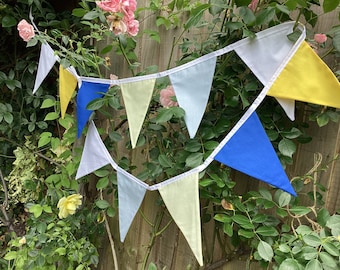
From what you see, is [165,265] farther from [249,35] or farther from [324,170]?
[249,35]

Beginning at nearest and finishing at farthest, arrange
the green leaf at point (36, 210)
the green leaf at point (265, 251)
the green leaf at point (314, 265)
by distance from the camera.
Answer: the green leaf at point (314, 265) < the green leaf at point (265, 251) < the green leaf at point (36, 210)

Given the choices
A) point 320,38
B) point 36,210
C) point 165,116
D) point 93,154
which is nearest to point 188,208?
point 165,116

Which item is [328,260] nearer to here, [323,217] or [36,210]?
[323,217]

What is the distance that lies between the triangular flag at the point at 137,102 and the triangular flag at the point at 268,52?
0.80ft

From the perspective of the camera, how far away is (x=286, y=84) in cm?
81

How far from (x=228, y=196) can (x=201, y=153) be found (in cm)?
14

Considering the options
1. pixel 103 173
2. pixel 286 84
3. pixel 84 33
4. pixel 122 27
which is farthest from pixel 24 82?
pixel 286 84

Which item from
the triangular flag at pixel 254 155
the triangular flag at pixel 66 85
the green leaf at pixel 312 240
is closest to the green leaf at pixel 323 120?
the triangular flag at pixel 254 155

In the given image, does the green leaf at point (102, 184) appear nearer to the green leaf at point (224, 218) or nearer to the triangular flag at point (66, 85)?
the triangular flag at point (66, 85)

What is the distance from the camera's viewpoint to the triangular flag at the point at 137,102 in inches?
35.8

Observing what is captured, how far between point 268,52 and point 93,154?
586 millimetres

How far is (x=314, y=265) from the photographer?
0.75 m

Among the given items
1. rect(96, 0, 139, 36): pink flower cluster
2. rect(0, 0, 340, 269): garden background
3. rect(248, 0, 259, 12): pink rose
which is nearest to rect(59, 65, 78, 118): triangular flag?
rect(0, 0, 340, 269): garden background

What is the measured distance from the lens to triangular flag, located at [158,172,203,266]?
85cm
